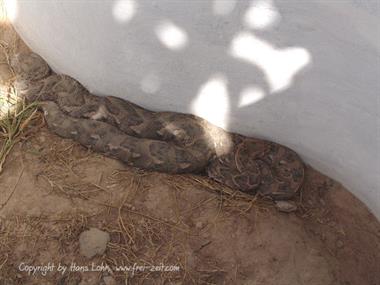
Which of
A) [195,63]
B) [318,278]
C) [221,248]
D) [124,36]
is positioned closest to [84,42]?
[124,36]

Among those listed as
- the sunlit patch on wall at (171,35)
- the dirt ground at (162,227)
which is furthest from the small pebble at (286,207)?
the sunlit patch on wall at (171,35)

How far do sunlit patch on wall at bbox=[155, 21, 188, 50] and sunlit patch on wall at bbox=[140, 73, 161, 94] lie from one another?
38 cm

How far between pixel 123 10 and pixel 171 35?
0.47 m

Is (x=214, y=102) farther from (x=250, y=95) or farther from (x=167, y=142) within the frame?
(x=167, y=142)

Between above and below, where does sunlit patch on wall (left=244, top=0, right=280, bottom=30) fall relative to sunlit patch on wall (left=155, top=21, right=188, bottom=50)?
above

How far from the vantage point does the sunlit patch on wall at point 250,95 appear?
12.4 ft

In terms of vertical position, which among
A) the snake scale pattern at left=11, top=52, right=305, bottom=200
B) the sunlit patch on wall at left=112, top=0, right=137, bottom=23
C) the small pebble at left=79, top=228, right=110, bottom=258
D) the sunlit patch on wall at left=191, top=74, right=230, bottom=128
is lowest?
the small pebble at left=79, top=228, right=110, bottom=258

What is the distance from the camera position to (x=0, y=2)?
4801mm

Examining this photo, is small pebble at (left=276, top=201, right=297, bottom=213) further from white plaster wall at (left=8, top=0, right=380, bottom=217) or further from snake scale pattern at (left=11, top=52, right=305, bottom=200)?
white plaster wall at (left=8, top=0, right=380, bottom=217)

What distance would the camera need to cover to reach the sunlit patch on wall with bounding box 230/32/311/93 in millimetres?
3439

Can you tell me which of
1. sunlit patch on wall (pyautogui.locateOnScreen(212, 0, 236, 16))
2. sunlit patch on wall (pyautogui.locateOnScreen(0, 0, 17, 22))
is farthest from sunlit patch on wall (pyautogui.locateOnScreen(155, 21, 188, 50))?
sunlit patch on wall (pyautogui.locateOnScreen(0, 0, 17, 22))

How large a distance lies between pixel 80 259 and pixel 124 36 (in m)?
1.93

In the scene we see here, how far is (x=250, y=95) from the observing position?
3.84 m

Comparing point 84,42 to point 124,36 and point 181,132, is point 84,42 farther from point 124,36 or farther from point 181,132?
point 181,132
